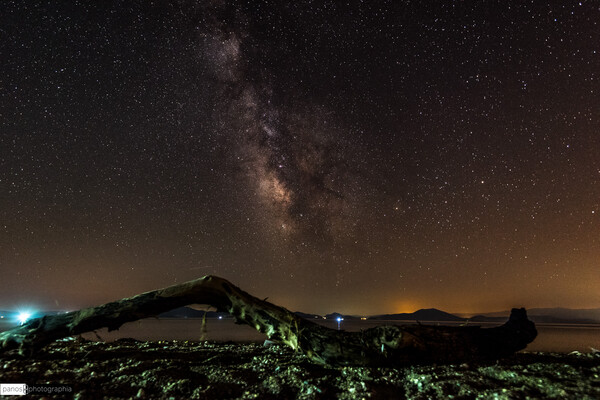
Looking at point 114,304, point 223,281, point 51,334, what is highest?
point 223,281

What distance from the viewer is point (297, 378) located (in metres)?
6.05

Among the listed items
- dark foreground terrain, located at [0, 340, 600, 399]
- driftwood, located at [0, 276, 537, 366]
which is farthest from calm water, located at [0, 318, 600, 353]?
dark foreground terrain, located at [0, 340, 600, 399]

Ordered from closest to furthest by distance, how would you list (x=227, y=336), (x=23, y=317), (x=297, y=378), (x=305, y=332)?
(x=297, y=378) → (x=305, y=332) → (x=227, y=336) → (x=23, y=317)

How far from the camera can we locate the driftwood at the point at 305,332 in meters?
6.53

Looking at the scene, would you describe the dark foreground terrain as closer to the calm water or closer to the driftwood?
the driftwood

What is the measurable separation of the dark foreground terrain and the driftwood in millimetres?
284

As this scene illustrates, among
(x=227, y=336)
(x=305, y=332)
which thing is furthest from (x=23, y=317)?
(x=305, y=332)

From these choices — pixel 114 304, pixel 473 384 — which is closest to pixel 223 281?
pixel 114 304

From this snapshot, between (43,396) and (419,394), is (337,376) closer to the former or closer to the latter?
(419,394)

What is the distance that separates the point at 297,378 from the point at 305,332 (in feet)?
3.26

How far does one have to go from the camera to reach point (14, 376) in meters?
5.92

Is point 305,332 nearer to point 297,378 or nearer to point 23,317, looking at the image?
point 297,378

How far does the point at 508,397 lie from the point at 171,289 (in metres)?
6.83

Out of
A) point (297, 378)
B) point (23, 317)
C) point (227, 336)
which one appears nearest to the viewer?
point (297, 378)
